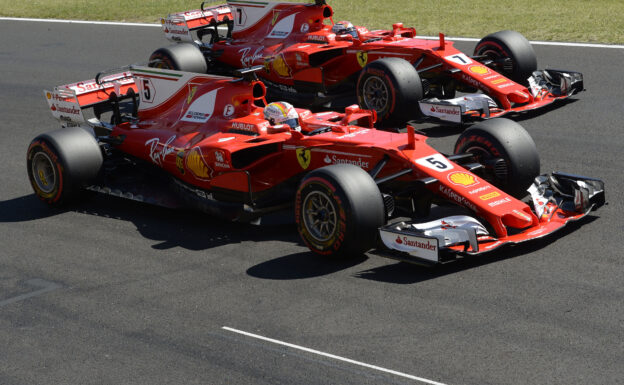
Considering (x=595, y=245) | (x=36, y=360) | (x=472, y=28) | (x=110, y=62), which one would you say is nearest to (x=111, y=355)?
(x=36, y=360)

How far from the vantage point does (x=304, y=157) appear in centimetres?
1029

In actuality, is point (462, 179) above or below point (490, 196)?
above

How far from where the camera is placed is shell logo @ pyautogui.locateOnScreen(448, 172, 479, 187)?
9.30 meters

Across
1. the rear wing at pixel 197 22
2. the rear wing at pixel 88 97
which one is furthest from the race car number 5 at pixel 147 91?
the rear wing at pixel 197 22

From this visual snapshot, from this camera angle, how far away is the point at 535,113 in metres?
14.8

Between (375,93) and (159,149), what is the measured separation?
4.35m

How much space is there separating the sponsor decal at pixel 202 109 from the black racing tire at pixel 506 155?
3.32 m

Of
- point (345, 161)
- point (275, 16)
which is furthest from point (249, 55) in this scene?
point (345, 161)

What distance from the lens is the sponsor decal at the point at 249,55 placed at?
16984 mm

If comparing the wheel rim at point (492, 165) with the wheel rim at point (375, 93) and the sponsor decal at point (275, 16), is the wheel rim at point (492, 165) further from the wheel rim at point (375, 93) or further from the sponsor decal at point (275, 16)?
the sponsor decal at point (275, 16)

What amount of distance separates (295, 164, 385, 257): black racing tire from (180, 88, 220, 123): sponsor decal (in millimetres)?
2636

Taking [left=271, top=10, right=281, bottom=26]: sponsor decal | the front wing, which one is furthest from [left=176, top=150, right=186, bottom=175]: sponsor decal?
[left=271, top=10, right=281, bottom=26]: sponsor decal

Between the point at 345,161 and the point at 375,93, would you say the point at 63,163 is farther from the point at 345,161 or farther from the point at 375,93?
the point at 375,93

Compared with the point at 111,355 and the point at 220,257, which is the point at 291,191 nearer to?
the point at 220,257
